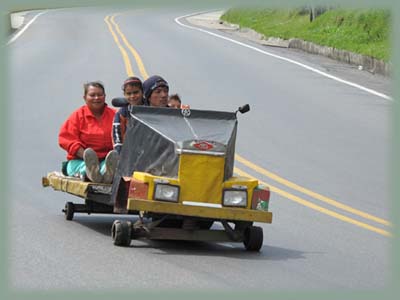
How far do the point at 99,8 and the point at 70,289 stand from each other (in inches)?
2471

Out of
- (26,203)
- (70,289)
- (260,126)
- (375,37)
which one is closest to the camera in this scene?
(70,289)

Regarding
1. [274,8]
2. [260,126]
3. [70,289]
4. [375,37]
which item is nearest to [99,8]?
[274,8]

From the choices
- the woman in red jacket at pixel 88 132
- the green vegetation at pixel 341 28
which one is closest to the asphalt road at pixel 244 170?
the woman in red jacket at pixel 88 132

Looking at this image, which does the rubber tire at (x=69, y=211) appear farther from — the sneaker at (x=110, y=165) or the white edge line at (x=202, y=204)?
the white edge line at (x=202, y=204)

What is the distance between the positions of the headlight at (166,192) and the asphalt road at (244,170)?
1.65ft

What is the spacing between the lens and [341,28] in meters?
41.0

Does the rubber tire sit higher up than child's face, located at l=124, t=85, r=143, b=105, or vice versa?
child's face, located at l=124, t=85, r=143, b=105

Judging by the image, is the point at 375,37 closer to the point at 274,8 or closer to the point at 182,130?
the point at 274,8

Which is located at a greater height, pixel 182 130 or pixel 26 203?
pixel 182 130

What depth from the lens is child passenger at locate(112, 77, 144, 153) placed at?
38.6 ft

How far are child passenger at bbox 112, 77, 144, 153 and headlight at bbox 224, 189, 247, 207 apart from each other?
54.2 inches

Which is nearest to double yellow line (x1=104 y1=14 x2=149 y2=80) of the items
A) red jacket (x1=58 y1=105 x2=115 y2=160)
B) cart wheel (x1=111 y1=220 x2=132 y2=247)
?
red jacket (x1=58 y1=105 x2=115 y2=160)

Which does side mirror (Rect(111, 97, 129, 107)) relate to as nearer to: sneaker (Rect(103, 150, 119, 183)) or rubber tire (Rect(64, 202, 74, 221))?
sneaker (Rect(103, 150, 119, 183))

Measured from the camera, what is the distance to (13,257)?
9953 millimetres
